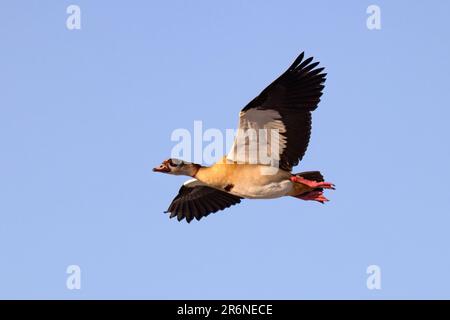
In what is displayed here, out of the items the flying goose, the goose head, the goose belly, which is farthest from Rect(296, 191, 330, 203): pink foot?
the goose head

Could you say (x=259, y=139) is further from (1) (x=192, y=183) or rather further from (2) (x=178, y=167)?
(1) (x=192, y=183)

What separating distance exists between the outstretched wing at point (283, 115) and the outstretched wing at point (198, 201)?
101 inches

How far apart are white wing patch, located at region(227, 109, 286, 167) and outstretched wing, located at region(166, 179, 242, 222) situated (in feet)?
8.00

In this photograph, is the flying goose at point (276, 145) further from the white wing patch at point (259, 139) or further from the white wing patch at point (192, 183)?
the white wing patch at point (192, 183)

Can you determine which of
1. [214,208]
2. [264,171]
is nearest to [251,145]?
[264,171]

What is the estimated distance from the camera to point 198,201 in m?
24.8

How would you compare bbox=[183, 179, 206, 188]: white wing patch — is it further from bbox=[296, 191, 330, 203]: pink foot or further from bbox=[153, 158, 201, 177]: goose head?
bbox=[296, 191, 330, 203]: pink foot

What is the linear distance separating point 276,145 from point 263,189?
3.21ft

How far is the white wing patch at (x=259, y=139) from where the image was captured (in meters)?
21.8

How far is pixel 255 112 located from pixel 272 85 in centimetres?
63

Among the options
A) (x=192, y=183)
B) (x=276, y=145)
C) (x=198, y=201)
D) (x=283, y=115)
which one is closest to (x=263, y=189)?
(x=276, y=145)

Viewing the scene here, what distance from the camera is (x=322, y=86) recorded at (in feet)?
72.0
